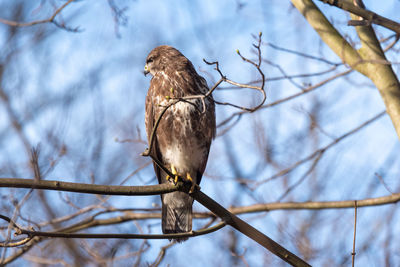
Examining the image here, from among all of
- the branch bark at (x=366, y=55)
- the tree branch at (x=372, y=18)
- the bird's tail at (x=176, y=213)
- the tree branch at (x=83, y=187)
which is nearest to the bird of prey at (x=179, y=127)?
the bird's tail at (x=176, y=213)

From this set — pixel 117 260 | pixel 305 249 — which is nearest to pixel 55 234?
pixel 117 260

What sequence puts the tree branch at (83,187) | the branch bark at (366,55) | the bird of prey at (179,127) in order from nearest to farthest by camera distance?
the tree branch at (83,187)
the branch bark at (366,55)
the bird of prey at (179,127)

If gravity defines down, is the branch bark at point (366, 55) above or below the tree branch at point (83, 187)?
above

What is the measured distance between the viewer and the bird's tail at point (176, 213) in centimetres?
426

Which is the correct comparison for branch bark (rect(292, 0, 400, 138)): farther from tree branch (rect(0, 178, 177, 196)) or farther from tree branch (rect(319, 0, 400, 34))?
tree branch (rect(0, 178, 177, 196))

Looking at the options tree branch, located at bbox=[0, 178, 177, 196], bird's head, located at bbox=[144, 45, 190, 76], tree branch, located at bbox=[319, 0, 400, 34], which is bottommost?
tree branch, located at bbox=[0, 178, 177, 196]

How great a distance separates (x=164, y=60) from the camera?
4375 millimetres

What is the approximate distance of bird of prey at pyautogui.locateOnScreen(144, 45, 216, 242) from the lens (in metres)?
3.81

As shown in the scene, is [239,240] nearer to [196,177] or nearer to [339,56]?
[196,177]

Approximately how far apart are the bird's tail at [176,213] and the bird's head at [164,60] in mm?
1138

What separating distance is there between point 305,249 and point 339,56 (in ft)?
5.10

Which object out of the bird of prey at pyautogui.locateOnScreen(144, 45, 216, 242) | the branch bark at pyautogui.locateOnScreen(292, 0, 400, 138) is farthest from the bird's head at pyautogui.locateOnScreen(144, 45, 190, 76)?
the branch bark at pyautogui.locateOnScreen(292, 0, 400, 138)

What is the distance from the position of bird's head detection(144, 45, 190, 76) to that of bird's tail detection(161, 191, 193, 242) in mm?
1138

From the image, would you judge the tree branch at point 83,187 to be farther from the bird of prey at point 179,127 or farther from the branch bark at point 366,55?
the branch bark at point 366,55
